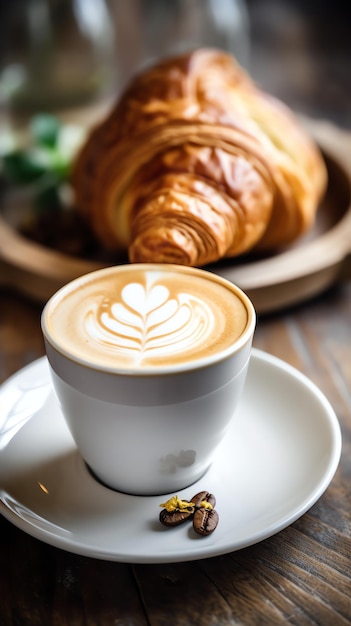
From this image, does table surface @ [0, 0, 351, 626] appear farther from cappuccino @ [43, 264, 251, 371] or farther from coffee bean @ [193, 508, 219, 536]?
cappuccino @ [43, 264, 251, 371]

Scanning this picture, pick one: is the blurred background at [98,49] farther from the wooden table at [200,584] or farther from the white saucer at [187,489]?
the wooden table at [200,584]

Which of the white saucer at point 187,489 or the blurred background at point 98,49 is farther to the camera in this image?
the blurred background at point 98,49

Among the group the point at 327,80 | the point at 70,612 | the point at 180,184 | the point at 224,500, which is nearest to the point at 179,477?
the point at 224,500

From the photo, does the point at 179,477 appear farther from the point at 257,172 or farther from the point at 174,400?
the point at 257,172

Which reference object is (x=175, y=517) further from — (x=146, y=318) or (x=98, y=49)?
(x=98, y=49)

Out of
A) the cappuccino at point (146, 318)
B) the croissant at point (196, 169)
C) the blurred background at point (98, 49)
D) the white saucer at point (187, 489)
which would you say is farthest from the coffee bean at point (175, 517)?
the blurred background at point (98, 49)
